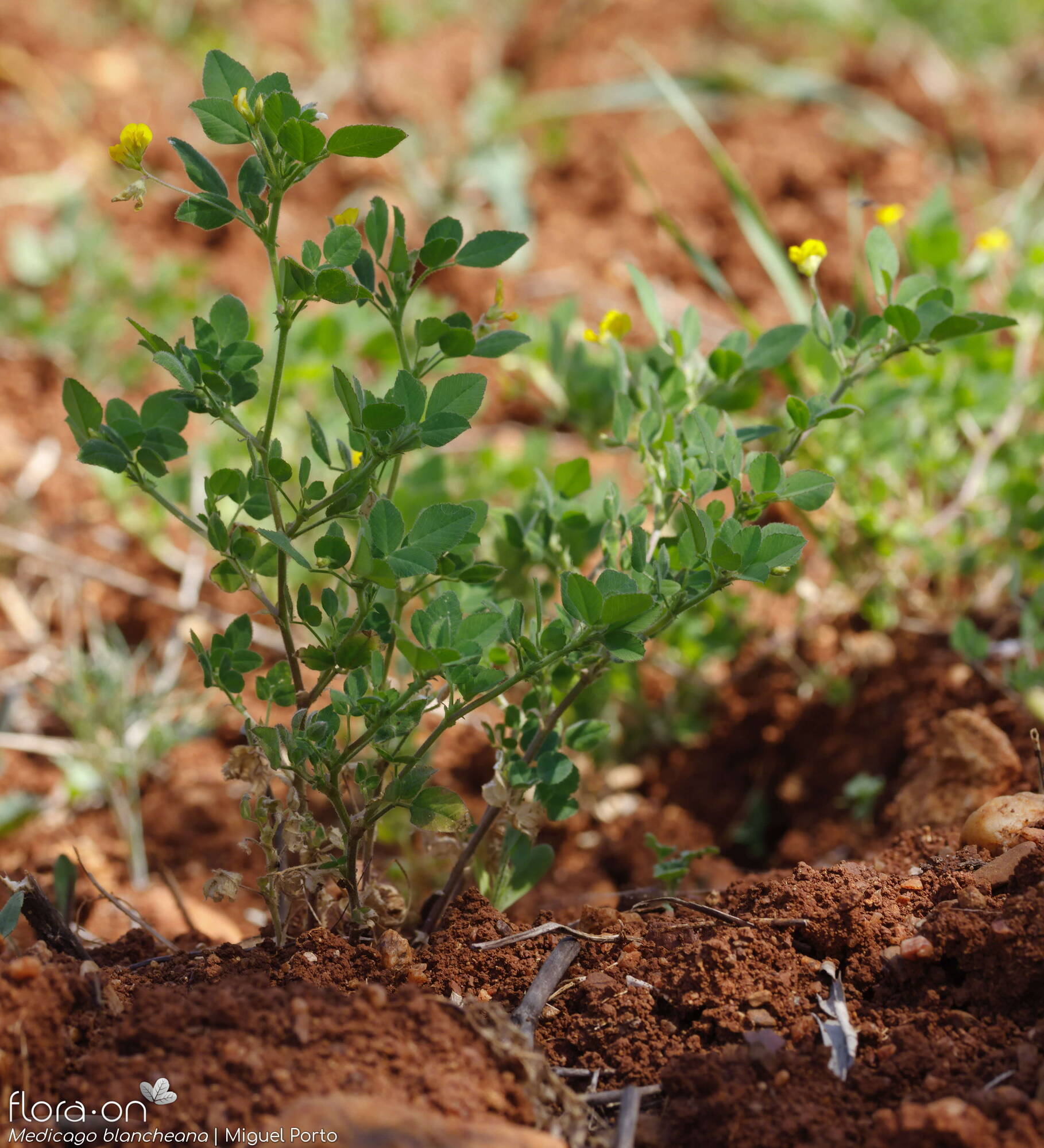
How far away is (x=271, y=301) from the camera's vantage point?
8.69ft

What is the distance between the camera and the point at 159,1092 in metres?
1.09

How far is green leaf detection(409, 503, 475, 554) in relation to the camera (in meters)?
1.28

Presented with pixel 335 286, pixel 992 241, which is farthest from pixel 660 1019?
pixel 992 241

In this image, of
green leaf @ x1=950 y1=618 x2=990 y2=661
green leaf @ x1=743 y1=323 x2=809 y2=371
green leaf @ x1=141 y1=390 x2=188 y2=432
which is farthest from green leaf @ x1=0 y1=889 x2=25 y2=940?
green leaf @ x1=950 y1=618 x2=990 y2=661

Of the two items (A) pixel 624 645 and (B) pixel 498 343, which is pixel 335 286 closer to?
(B) pixel 498 343

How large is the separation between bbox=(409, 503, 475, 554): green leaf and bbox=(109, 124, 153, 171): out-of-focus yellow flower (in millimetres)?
488

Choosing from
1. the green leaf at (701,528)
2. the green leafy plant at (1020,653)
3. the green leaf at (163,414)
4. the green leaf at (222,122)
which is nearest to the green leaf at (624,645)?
the green leaf at (701,528)

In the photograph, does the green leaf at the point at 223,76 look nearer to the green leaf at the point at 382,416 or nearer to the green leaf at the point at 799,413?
the green leaf at the point at 382,416

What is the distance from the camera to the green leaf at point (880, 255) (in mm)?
1622

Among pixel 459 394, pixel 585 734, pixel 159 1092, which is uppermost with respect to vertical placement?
pixel 459 394

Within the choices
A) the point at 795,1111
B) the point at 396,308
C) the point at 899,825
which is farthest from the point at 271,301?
the point at 795,1111

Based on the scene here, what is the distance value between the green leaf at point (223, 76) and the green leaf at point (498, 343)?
0.38 metres

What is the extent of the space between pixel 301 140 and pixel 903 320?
2.62 feet

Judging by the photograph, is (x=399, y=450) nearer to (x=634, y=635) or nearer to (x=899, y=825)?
(x=634, y=635)
